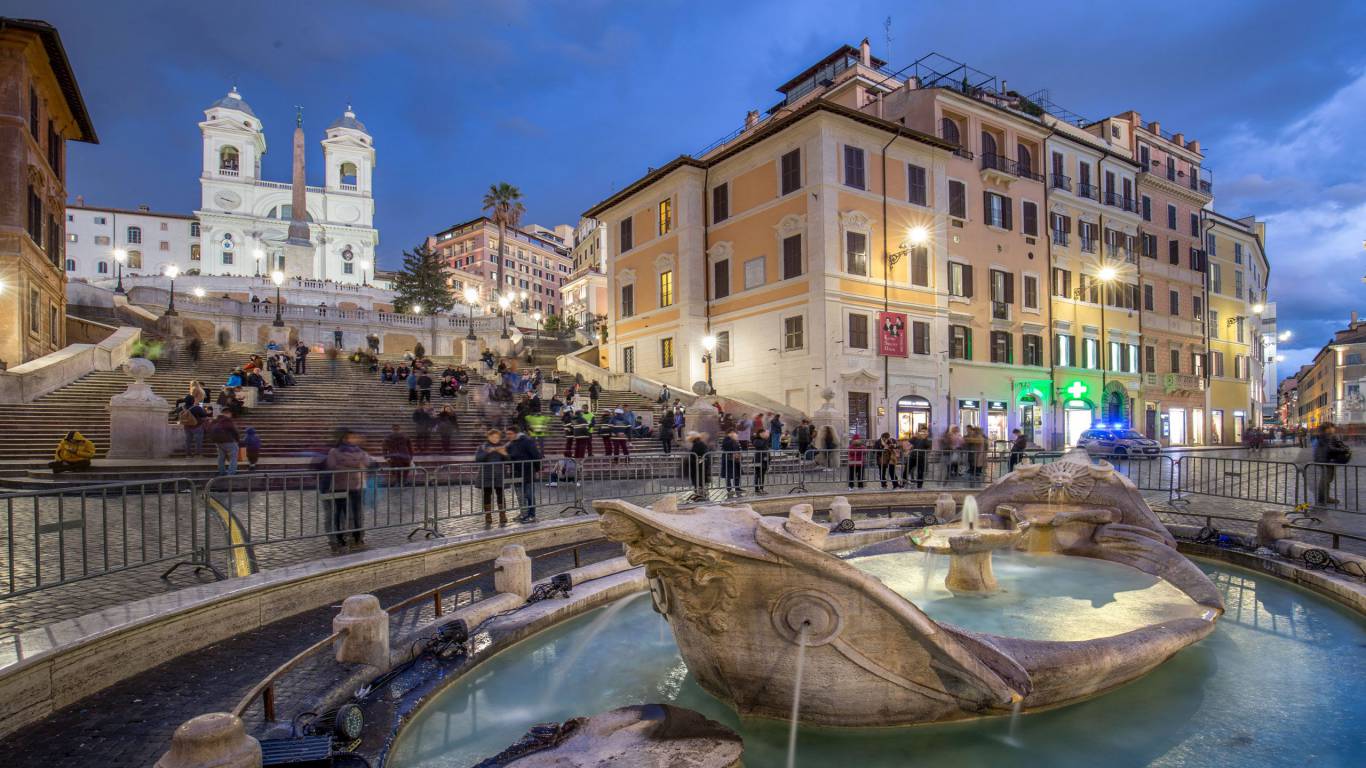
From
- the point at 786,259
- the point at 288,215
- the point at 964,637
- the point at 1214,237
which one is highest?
the point at 288,215

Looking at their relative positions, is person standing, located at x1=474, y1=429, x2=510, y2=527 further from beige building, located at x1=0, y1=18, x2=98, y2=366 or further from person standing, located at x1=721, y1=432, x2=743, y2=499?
beige building, located at x1=0, y1=18, x2=98, y2=366

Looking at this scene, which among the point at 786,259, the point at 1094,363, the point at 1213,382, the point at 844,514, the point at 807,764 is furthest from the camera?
the point at 1213,382

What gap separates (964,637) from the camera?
369 cm

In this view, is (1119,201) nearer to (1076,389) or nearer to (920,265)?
(1076,389)

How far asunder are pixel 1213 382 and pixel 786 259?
107ft

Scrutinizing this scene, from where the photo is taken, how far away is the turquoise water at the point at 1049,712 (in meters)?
3.55

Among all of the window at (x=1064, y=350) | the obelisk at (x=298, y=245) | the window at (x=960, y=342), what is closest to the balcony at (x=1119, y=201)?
the window at (x=1064, y=350)

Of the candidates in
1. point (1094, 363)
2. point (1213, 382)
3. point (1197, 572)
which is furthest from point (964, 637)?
point (1213, 382)

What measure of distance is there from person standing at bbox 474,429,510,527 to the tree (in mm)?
53570

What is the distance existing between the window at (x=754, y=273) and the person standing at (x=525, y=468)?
1974 centimetres

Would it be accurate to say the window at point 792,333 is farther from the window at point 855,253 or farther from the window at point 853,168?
the window at point 853,168

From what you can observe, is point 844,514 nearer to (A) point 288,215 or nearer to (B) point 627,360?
(B) point 627,360

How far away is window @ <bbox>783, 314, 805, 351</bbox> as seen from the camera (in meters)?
26.6

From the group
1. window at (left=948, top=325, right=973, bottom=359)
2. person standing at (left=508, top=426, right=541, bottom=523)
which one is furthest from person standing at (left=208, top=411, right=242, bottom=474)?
window at (left=948, top=325, right=973, bottom=359)
